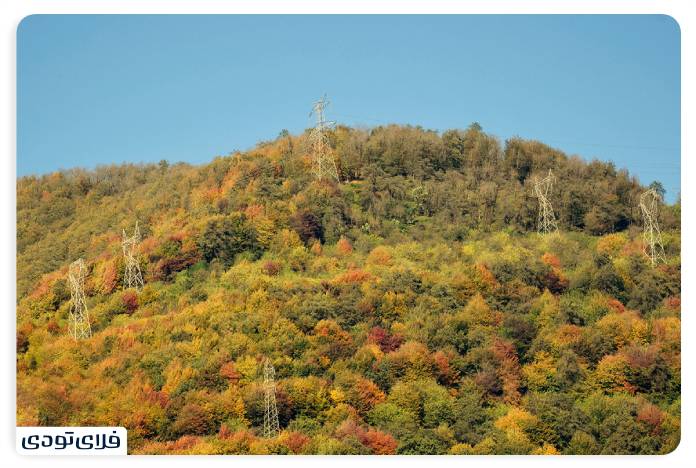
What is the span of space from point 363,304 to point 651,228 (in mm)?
7403

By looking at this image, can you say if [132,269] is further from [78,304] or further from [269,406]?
[269,406]

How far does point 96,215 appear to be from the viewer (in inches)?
1465

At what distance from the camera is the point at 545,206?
33375 mm

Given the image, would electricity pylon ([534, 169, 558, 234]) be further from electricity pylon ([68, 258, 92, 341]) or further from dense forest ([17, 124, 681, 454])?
electricity pylon ([68, 258, 92, 341])

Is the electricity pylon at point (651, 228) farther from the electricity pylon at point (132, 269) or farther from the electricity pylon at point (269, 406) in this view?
the electricity pylon at point (132, 269)

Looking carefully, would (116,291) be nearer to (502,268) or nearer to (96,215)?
(96,215)

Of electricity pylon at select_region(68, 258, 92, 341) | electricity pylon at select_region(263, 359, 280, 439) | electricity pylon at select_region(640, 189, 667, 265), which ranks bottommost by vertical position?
electricity pylon at select_region(263, 359, 280, 439)

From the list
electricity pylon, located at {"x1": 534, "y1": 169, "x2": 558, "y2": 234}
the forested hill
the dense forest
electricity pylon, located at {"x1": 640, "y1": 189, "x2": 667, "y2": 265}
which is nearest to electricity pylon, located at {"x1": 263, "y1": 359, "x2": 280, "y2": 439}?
the dense forest

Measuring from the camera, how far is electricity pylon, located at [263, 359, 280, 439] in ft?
80.7

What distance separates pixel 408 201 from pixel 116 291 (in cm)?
922

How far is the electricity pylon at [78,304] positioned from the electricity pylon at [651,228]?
1367 cm

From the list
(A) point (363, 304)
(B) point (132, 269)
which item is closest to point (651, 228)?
(A) point (363, 304)

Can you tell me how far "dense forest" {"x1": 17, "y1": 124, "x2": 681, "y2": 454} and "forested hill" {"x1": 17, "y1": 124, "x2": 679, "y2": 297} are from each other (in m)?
0.07

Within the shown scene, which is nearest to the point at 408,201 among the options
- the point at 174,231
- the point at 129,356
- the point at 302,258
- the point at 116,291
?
the point at 302,258
